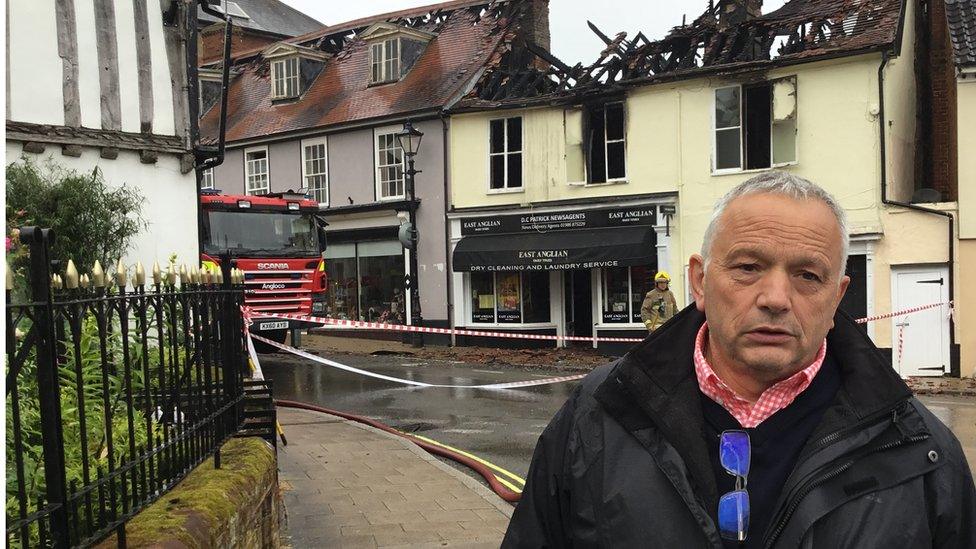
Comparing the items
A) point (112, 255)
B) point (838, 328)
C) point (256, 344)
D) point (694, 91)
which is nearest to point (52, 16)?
point (112, 255)

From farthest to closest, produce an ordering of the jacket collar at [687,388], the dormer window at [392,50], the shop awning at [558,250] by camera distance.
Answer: the dormer window at [392,50] → the shop awning at [558,250] → the jacket collar at [687,388]

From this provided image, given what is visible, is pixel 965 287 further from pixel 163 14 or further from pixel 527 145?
pixel 163 14

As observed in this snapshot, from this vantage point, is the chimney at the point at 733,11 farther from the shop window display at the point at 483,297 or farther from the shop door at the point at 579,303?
the shop window display at the point at 483,297

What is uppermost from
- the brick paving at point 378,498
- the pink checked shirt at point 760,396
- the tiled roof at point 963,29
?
the tiled roof at point 963,29

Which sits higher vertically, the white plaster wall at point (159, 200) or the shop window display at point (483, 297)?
the white plaster wall at point (159, 200)

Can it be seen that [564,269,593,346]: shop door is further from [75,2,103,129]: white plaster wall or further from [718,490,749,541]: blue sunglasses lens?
[718,490,749,541]: blue sunglasses lens

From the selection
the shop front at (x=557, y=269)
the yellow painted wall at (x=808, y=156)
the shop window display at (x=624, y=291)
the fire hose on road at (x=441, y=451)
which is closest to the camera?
the fire hose on road at (x=441, y=451)

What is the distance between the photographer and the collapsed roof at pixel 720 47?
18.5 metres

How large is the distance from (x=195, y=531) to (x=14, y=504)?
2.33 ft

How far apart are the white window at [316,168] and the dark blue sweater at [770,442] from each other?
24.3m

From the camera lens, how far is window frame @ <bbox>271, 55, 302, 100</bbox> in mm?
28406

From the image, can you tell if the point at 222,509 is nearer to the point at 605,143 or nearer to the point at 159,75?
the point at 159,75

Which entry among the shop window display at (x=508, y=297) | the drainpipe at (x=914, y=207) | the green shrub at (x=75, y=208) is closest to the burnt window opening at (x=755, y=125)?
the drainpipe at (x=914, y=207)

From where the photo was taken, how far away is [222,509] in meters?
4.14
